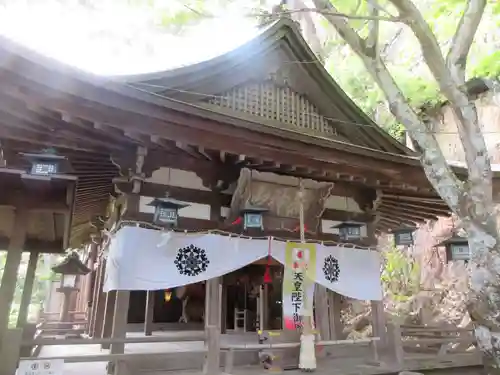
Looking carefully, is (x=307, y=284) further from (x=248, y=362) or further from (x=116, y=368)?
(x=116, y=368)

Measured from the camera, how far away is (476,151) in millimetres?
5391

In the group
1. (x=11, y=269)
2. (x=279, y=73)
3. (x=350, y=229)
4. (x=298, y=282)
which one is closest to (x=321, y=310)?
(x=298, y=282)

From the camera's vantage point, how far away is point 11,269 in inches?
178

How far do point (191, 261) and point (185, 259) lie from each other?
10 centimetres

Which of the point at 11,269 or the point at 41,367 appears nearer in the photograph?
the point at 41,367

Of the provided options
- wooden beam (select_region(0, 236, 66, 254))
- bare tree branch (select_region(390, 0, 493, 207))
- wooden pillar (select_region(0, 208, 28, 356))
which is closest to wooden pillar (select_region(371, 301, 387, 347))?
bare tree branch (select_region(390, 0, 493, 207))

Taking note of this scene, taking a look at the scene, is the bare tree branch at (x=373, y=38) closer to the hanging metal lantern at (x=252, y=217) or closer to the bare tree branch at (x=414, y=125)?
the bare tree branch at (x=414, y=125)

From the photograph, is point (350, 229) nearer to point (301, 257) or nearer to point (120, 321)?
point (301, 257)

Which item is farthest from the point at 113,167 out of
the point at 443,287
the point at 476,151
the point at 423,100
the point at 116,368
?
the point at 443,287

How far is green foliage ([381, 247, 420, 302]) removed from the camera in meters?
16.4

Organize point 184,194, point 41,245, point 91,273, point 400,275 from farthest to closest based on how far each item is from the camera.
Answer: point 400,275 < point 91,273 < point 41,245 < point 184,194

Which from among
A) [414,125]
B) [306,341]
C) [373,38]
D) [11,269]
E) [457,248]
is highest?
[373,38]

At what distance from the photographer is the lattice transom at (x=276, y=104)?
7594mm

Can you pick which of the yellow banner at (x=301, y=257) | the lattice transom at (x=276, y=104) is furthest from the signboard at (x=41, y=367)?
the lattice transom at (x=276, y=104)
